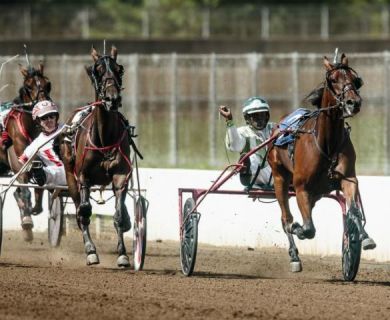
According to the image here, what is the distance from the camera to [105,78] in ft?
43.1

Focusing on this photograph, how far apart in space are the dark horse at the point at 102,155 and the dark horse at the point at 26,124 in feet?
8.27

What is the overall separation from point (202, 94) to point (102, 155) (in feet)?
38.6

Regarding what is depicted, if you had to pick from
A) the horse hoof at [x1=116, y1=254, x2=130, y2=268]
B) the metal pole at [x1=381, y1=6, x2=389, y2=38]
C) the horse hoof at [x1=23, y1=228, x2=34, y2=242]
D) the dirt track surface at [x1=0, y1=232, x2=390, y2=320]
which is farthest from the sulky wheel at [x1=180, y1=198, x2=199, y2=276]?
the metal pole at [x1=381, y1=6, x2=389, y2=38]

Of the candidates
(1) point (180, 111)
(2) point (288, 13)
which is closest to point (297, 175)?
(1) point (180, 111)

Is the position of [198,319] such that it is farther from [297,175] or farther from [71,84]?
[71,84]

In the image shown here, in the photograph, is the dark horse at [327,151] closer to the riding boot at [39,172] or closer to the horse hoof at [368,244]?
the horse hoof at [368,244]

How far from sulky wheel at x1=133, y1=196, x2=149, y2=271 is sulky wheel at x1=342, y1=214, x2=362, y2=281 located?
229 cm

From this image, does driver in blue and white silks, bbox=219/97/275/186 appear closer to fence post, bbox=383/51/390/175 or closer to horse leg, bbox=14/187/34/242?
horse leg, bbox=14/187/34/242

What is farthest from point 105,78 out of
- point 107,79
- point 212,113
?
point 212,113

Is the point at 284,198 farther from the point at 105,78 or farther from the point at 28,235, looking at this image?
the point at 28,235

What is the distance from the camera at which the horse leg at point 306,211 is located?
40.9 ft

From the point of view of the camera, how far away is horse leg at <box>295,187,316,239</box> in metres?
12.5

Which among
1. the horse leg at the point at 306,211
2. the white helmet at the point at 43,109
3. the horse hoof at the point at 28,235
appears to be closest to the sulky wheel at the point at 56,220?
the horse hoof at the point at 28,235

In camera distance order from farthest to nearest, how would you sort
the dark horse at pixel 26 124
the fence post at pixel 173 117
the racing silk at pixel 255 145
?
the fence post at pixel 173 117
the dark horse at pixel 26 124
the racing silk at pixel 255 145
